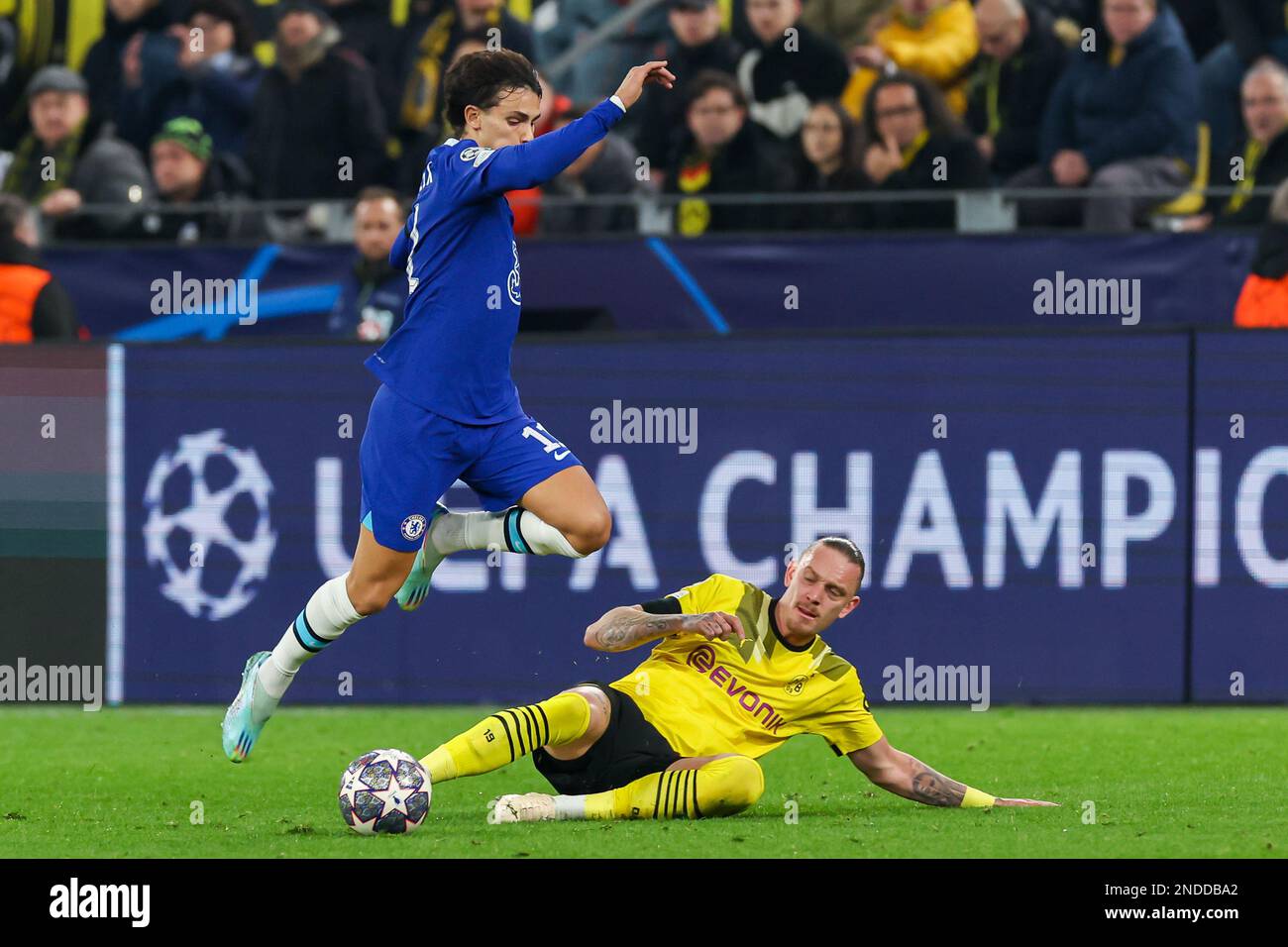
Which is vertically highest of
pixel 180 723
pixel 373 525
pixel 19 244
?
pixel 19 244

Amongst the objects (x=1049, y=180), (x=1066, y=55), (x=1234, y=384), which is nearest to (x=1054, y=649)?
(x=1234, y=384)

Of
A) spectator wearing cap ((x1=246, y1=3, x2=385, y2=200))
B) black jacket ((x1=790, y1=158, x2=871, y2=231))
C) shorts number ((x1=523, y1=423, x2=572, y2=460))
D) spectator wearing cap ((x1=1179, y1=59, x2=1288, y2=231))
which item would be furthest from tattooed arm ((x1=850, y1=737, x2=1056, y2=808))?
spectator wearing cap ((x1=246, y1=3, x2=385, y2=200))

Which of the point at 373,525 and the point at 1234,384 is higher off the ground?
the point at 1234,384

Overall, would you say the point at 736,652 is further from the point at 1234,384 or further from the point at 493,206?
the point at 1234,384

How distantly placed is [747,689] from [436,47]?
7.23 meters

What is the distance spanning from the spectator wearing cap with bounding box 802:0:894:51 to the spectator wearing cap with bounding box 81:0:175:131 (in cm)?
427

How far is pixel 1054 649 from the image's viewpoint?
10.5 metres

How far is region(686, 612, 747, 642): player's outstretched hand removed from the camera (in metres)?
6.88

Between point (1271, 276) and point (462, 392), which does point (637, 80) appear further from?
point (1271, 276)

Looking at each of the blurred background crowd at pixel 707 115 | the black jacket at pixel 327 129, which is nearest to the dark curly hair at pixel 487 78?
the blurred background crowd at pixel 707 115

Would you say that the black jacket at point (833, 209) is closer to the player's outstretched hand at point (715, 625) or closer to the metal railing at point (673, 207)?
the metal railing at point (673, 207)

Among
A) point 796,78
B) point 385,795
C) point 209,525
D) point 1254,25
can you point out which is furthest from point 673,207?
point 385,795

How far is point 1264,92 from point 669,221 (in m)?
3.25

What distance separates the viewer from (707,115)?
40.7ft
